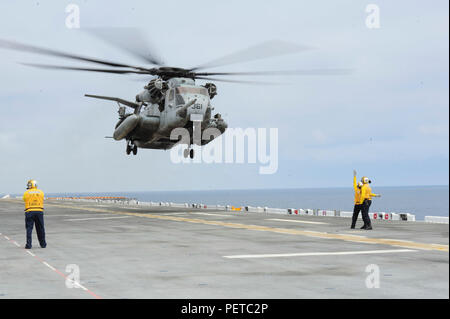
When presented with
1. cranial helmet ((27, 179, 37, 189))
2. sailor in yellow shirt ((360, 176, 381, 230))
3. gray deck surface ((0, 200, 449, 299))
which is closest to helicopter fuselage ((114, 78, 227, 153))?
gray deck surface ((0, 200, 449, 299))

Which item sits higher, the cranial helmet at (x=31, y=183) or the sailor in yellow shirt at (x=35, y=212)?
the cranial helmet at (x=31, y=183)

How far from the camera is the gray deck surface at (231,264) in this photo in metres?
9.48

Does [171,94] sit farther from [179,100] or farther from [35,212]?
[35,212]

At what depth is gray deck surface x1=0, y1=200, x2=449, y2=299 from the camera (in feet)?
31.1

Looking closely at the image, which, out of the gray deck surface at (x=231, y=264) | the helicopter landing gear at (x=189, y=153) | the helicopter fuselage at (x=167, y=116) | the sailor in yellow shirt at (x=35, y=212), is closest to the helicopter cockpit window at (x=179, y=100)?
the helicopter fuselage at (x=167, y=116)

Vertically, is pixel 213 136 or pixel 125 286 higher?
pixel 213 136

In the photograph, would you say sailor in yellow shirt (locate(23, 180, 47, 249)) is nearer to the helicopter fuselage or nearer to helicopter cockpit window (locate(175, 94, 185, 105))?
the helicopter fuselage

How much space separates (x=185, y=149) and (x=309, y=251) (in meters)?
21.6

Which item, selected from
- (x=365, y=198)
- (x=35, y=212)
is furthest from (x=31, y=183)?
(x=365, y=198)

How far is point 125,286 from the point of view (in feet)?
33.1

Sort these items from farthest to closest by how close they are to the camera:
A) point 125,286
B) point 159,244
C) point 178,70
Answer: point 178,70
point 159,244
point 125,286

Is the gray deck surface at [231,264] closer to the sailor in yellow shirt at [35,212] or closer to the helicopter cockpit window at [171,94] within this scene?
the sailor in yellow shirt at [35,212]
